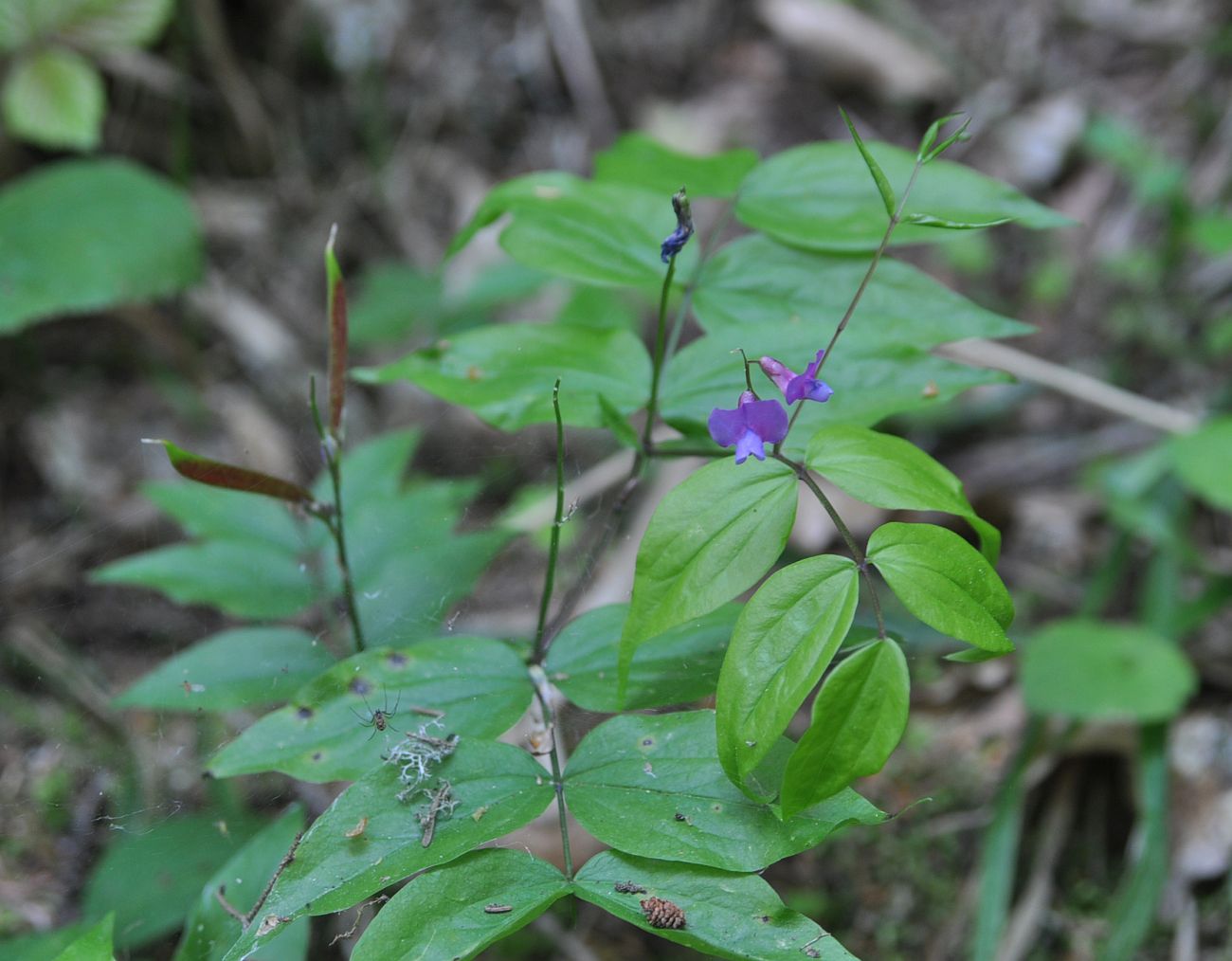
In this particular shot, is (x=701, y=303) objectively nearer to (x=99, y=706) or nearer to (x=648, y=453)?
(x=648, y=453)

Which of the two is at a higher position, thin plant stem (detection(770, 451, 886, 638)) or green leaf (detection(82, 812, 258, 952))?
thin plant stem (detection(770, 451, 886, 638))

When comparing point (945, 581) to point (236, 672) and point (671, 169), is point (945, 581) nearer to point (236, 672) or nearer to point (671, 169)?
point (671, 169)

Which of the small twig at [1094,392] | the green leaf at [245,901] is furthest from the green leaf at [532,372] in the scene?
the small twig at [1094,392]

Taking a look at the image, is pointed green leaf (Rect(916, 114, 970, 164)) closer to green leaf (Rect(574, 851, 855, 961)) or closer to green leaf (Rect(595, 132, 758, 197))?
green leaf (Rect(595, 132, 758, 197))

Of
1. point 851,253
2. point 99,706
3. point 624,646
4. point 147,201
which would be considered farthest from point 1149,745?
point 147,201

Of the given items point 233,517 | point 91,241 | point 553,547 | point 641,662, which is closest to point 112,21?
point 91,241

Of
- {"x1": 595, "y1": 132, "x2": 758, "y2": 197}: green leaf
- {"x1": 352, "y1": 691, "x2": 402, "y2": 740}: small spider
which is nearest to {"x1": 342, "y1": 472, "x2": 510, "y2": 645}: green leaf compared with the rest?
{"x1": 352, "y1": 691, "x2": 402, "y2": 740}: small spider
